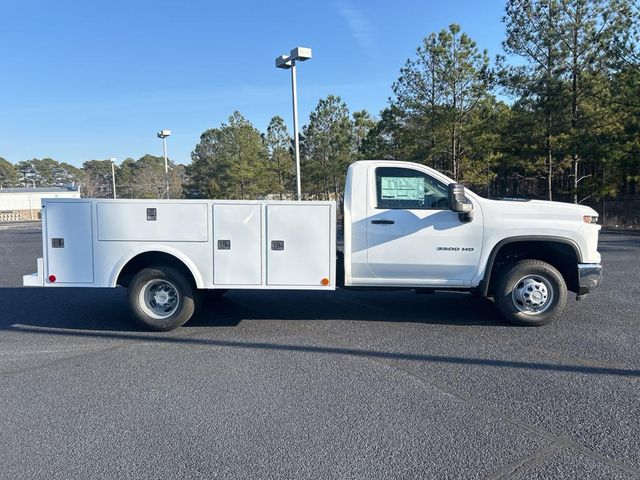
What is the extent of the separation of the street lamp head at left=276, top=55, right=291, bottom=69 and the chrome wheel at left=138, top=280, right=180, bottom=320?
12.7 m

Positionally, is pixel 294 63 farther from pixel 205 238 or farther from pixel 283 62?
pixel 205 238

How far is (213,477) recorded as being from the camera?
3.14m

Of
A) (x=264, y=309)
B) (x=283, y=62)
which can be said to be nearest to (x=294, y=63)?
(x=283, y=62)

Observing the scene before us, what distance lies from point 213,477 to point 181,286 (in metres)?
3.54

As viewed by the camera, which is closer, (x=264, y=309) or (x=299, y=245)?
(x=299, y=245)

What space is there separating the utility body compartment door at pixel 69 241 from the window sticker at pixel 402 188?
372 cm

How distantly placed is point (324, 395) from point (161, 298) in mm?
3040

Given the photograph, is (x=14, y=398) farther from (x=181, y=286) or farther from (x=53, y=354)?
(x=181, y=286)

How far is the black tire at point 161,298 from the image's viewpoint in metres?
6.38

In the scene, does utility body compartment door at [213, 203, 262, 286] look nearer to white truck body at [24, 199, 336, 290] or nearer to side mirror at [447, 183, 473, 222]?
white truck body at [24, 199, 336, 290]

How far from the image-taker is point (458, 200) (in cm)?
604

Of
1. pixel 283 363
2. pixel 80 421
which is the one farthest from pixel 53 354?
pixel 283 363

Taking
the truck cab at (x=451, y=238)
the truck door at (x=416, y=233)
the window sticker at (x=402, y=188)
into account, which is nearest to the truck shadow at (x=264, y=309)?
the truck cab at (x=451, y=238)

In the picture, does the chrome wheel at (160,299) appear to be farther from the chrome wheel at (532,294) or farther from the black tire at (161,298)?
the chrome wheel at (532,294)
